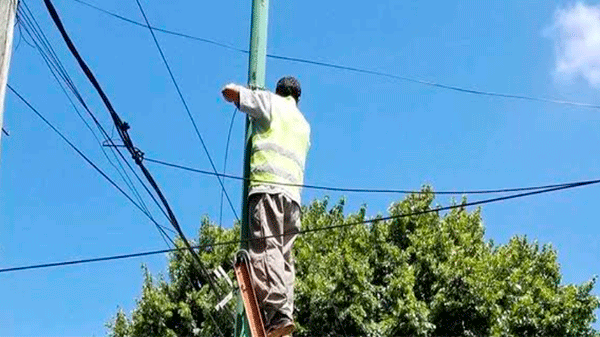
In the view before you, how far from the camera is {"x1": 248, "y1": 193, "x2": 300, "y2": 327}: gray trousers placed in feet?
19.2

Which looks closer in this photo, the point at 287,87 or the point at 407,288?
the point at 287,87

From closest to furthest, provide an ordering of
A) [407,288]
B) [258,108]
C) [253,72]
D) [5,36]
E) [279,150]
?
[5,36]
[258,108]
[279,150]
[253,72]
[407,288]

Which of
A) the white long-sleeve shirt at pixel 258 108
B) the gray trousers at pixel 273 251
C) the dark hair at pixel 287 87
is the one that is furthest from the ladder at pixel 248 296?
the dark hair at pixel 287 87

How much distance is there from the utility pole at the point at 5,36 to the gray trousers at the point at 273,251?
1.58m

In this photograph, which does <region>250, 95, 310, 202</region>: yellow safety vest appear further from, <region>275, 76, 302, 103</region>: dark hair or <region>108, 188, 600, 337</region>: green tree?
<region>108, 188, 600, 337</region>: green tree

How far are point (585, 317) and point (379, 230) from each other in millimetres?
4517

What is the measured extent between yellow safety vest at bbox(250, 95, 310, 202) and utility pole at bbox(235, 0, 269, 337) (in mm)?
125

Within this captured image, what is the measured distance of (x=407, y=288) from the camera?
773 inches

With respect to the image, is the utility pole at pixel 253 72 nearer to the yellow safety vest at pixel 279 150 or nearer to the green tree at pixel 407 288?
the yellow safety vest at pixel 279 150

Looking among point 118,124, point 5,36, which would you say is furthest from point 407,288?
point 5,36

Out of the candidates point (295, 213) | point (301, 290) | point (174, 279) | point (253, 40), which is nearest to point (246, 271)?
point (295, 213)

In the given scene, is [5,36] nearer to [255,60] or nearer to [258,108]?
[258,108]

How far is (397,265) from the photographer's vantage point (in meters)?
20.5

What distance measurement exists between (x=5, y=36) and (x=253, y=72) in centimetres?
174
